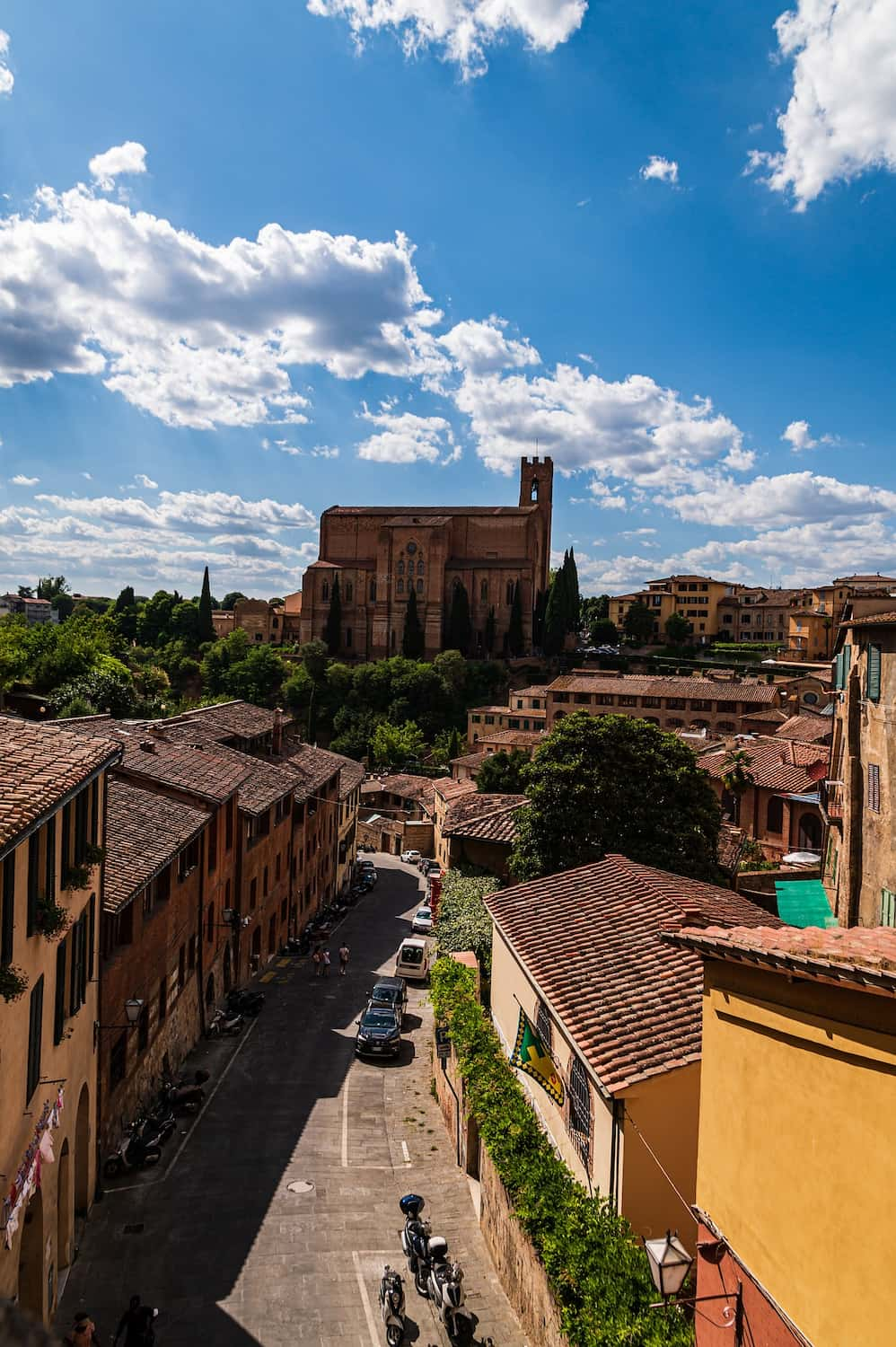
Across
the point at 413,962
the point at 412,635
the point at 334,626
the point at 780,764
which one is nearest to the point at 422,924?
the point at 413,962

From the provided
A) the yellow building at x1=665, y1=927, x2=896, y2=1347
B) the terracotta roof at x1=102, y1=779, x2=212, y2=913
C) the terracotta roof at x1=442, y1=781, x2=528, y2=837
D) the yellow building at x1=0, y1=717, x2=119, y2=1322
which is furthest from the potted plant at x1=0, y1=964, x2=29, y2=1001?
the terracotta roof at x1=442, y1=781, x2=528, y2=837

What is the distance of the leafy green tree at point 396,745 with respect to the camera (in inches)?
3477

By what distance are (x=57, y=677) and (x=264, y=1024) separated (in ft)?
128

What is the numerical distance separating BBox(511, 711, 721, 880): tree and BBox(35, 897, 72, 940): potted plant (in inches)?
632

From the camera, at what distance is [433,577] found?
121 metres

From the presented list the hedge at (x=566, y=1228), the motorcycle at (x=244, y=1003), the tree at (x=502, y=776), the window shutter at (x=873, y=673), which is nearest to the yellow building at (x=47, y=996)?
the hedge at (x=566, y=1228)

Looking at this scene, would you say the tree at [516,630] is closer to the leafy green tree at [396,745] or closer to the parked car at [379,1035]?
the leafy green tree at [396,745]

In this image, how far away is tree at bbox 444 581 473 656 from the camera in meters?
117

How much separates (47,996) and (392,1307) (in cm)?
752

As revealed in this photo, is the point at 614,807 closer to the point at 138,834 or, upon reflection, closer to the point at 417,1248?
the point at 138,834

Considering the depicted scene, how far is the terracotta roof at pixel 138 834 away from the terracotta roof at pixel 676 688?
56.9 m

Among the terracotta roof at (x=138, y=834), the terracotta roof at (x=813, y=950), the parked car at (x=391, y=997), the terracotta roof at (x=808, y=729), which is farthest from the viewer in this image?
the terracotta roof at (x=808, y=729)

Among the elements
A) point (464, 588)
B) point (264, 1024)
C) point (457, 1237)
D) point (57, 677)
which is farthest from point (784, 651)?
point (457, 1237)

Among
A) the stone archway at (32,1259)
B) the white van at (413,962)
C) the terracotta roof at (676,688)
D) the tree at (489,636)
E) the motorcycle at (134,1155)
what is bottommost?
the white van at (413,962)
